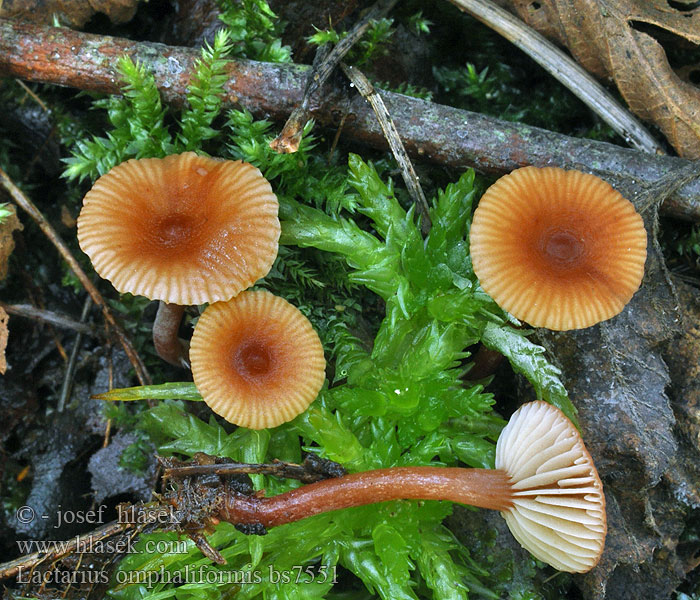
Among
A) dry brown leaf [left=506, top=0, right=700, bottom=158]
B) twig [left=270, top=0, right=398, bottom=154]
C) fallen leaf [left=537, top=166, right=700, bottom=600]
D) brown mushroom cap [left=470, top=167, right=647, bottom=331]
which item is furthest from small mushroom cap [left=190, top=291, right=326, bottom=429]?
dry brown leaf [left=506, top=0, right=700, bottom=158]

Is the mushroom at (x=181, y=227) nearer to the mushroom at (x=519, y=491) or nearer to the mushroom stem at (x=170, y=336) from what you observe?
the mushroom stem at (x=170, y=336)

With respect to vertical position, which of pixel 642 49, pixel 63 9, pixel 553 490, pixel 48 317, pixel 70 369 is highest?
pixel 642 49

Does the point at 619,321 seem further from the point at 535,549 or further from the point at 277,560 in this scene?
the point at 277,560

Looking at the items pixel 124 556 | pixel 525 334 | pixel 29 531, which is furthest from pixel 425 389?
pixel 29 531

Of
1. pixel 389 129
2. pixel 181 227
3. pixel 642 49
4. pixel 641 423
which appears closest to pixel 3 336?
pixel 181 227

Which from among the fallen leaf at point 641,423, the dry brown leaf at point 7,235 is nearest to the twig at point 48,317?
the dry brown leaf at point 7,235

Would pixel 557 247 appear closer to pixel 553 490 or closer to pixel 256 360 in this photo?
pixel 553 490

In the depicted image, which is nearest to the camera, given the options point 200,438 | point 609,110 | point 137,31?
point 200,438
